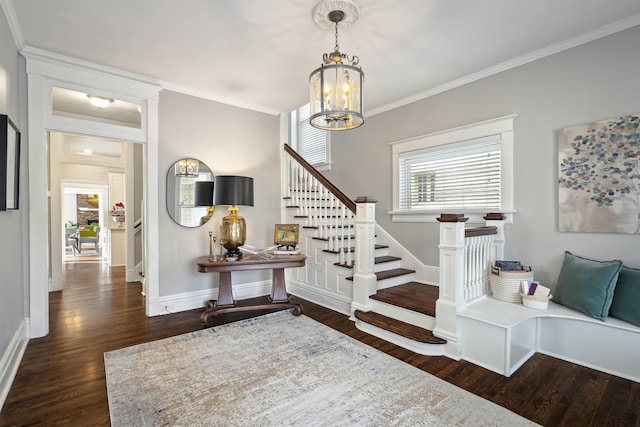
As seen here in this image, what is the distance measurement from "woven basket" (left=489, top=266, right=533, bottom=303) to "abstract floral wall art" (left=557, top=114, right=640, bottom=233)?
0.56 m

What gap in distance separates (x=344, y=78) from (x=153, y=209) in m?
2.66

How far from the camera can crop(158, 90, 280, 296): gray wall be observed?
3602mm

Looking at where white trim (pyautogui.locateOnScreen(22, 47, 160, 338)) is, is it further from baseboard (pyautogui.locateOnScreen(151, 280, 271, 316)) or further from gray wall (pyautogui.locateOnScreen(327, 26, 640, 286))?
gray wall (pyautogui.locateOnScreen(327, 26, 640, 286))

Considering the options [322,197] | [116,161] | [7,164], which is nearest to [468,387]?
[322,197]

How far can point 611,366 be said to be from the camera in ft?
7.36

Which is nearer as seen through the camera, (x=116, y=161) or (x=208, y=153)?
(x=208, y=153)

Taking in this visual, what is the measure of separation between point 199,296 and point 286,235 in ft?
4.42

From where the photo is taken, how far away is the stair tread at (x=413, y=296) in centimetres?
289

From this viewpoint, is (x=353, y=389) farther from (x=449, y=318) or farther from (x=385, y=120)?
(x=385, y=120)

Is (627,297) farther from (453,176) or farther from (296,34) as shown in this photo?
(296,34)

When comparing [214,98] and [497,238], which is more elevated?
[214,98]

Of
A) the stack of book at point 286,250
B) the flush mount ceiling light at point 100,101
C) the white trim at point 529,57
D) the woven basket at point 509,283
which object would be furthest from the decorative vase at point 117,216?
the woven basket at point 509,283

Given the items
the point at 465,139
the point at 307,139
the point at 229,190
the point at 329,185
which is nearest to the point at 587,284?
the point at 465,139

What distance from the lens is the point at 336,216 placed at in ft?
12.6
